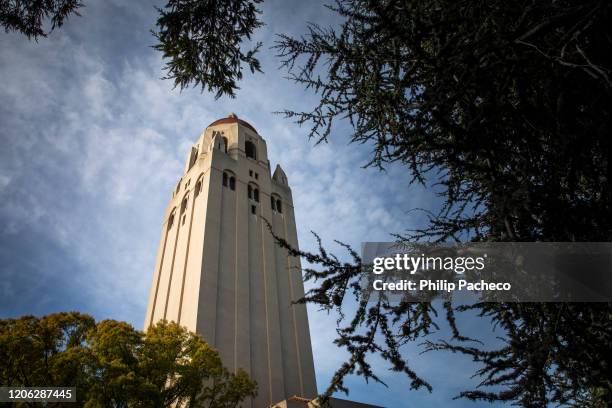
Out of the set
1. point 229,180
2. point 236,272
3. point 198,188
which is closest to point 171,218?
point 198,188

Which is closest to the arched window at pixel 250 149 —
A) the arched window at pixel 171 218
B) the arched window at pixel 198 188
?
the arched window at pixel 198 188

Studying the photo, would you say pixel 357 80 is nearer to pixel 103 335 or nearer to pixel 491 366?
pixel 491 366

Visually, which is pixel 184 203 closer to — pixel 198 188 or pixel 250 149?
pixel 198 188

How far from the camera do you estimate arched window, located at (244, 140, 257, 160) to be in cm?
4188

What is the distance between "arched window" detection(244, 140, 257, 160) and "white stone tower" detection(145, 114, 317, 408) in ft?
3.59

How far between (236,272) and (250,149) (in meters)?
17.9

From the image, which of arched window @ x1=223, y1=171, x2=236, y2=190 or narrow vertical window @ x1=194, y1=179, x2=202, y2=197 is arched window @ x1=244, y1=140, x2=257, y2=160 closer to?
arched window @ x1=223, y1=171, x2=236, y2=190

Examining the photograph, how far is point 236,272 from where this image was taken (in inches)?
1104

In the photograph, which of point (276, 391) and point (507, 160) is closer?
point (507, 160)

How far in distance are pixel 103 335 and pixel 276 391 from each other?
1336 centimetres

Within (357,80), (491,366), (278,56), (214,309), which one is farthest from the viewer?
(214,309)

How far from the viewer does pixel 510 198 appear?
10.4 ft

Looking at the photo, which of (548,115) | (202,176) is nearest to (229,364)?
(202,176)

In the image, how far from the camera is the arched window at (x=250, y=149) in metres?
41.9
